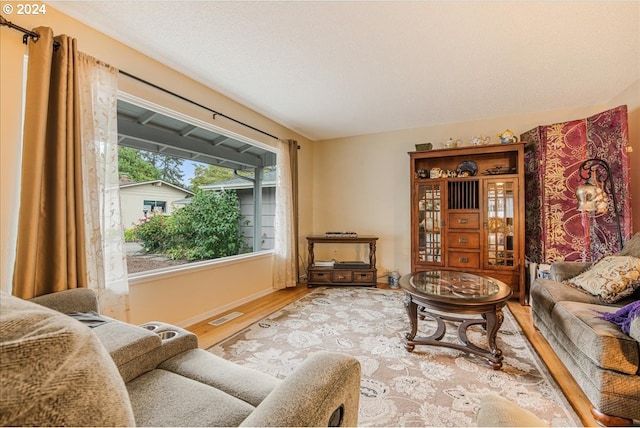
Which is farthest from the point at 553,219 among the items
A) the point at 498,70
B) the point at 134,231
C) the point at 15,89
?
the point at 15,89

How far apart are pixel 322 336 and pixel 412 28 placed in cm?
257

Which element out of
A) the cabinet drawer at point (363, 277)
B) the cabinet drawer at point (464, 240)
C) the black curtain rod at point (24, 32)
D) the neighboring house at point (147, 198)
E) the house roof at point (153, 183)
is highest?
the black curtain rod at point (24, 32)

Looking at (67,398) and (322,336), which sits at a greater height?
(67,398)

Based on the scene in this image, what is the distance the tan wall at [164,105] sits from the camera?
1.62m

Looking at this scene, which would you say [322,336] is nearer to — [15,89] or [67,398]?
[67,398]

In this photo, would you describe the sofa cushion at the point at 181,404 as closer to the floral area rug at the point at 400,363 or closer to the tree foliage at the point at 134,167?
the floral area rug at the point at 400,363

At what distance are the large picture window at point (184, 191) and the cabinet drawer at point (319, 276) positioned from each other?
82 cm

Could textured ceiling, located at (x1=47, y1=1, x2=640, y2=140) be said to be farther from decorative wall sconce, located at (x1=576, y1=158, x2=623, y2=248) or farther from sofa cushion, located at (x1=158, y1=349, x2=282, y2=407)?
sofa cushion, located at (x1=158, y1=349, x2=282, y2=407)

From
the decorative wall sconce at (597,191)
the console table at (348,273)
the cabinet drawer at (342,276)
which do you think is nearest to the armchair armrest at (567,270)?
the decorative wall sconce at (597,191)

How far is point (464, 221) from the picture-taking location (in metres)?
3.65

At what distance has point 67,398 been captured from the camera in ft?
1.27

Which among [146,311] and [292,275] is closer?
[146,311]

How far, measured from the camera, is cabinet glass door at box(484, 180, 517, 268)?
3.47 meters

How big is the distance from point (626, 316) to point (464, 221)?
221 cm
